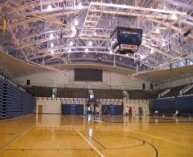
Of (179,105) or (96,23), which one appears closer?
(96,23)

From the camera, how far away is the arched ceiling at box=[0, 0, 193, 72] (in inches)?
1027

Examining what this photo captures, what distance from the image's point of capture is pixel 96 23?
28.8 meters

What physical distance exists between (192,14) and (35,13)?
1637 cm

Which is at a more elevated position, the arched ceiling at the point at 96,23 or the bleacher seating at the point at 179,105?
the arched ceiling at the point at 96,23

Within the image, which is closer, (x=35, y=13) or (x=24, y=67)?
(x=35, y=13)

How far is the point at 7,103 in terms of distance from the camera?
955 inches

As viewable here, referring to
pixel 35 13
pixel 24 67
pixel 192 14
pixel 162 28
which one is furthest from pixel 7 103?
pixel 24 67

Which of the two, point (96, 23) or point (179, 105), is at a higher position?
point (96, 23)

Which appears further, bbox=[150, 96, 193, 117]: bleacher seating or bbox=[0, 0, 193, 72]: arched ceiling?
bbox=[150, 96, 193, 117]: bleacher seating

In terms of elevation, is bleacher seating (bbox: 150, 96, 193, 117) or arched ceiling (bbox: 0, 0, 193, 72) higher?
arched ceiling (bbox: 0, 0, 193, 72)

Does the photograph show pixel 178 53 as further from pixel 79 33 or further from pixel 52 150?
pixel 52 150

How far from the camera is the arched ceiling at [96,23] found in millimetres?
26078

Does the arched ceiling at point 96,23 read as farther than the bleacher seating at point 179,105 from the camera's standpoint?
No

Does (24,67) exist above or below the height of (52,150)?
Result: above
